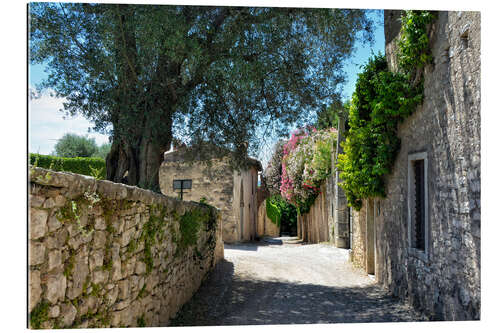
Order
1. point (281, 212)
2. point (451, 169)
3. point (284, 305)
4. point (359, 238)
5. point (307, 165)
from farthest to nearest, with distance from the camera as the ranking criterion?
point (281, 212)
point (307, 165)
point (359, 238)
point (284, 305)
point (451, 169)

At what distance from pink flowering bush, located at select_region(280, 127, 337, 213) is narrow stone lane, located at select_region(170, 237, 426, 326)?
4.83 meters

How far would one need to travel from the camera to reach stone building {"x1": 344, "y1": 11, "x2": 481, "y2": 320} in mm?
4027

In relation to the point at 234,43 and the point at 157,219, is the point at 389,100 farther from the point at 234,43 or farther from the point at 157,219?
the point at 157,219

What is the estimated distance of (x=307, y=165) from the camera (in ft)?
49.8

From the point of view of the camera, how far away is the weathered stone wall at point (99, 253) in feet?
7.89

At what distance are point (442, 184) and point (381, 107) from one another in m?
1.90

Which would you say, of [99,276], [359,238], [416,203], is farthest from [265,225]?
[99,276]

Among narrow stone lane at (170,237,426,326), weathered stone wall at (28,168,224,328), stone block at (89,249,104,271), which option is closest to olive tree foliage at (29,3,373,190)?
weathered stone wall at (28,168,224,328)

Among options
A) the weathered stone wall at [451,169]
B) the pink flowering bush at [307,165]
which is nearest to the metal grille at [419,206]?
the weathered stone wall at [451,169]

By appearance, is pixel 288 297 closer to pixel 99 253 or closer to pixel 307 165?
pixel 99 253

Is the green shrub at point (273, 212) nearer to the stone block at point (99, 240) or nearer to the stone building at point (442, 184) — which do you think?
the stone building at point (442, 184)

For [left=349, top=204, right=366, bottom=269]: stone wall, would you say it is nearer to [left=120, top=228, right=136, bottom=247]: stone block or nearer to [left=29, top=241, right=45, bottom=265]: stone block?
[left=120, top=228, right=136, bottom=247]: stone block
